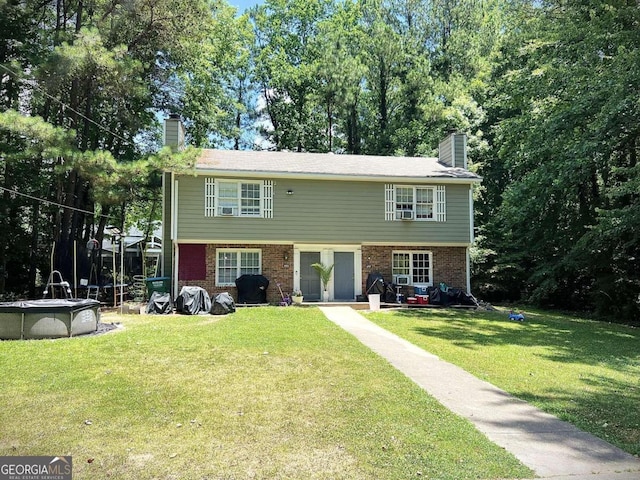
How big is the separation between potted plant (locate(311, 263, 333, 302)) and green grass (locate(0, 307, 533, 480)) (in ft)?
25.9

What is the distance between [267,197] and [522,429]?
12.5 metres

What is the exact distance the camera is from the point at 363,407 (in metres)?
4.87

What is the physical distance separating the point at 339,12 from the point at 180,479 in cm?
3562

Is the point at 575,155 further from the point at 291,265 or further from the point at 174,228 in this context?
the point at 174,228

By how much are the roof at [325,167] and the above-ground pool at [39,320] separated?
743cm

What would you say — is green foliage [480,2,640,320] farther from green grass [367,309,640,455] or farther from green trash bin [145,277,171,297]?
green trash bin [145,277,171,297]

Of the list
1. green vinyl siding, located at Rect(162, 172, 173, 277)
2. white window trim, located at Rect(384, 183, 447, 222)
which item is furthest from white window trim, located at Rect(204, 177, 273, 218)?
white window trim, located at Rect(384, 183, 447, 222)

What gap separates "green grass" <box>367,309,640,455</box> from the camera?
4.99m

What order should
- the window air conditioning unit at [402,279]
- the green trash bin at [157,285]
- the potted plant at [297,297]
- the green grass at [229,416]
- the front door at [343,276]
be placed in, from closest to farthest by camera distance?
the green grass at [229,416]
the green trash bin at [157,285]
the potted plant at [297,297]
the front door at [343,276]
the window air conditioning unit at [402,279]

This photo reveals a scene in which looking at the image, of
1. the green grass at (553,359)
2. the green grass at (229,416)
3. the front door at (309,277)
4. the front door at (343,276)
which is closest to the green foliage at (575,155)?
the green grass at (553,359)

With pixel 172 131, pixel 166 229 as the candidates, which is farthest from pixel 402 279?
pixel 172 131

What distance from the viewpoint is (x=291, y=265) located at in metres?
16.1

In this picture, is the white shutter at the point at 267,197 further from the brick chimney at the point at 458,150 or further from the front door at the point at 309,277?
the brick chimney at the point at 458,150

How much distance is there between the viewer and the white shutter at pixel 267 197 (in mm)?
15703
